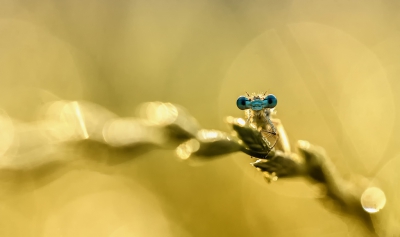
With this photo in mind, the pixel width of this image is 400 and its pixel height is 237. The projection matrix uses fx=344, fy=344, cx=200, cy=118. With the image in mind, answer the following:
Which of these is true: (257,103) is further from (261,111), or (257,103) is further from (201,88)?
(201,88)

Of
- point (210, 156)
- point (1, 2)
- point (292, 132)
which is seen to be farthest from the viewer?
point (1, 2)

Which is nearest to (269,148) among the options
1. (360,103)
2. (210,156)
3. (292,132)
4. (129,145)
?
(210,156)

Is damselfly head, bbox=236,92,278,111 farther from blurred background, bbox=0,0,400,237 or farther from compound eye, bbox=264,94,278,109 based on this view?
blurred background, bbox=0,0,400,237

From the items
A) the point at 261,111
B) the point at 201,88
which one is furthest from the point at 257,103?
the point at 201,88

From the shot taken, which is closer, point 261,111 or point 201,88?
point 261,111

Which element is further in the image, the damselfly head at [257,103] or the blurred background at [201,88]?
the blurred background at [201,88]

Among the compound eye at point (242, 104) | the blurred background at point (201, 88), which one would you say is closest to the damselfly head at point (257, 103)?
the compound eye at point (242, 104)

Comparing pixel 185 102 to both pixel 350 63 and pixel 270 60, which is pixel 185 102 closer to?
pixel 270 60

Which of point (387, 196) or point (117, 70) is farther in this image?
point (117, 70)

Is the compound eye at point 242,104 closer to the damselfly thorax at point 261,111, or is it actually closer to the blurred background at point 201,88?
the damselfly thorax at point 261,111
